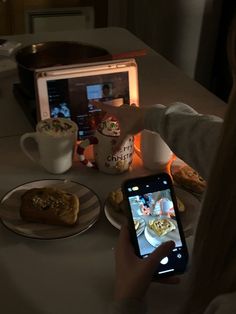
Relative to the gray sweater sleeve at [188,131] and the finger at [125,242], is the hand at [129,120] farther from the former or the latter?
the finger at [125,242]

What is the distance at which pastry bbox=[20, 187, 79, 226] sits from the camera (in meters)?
0.93

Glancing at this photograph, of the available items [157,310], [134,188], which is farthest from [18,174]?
[157,310]

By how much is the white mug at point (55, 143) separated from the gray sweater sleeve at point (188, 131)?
17 cm

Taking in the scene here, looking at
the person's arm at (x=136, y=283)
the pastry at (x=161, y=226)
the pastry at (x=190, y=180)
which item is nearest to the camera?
the person's arm at (x=136, y=283)

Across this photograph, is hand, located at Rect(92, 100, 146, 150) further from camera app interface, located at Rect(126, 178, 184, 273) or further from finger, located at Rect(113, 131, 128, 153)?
camera app interface, located at Rect(126, 178, 184, 273)

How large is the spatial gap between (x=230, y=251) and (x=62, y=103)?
611mm

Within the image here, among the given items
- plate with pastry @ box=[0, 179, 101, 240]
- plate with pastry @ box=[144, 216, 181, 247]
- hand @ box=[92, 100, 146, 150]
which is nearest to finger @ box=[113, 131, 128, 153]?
hand @ box=[92, 100, 146, 150]

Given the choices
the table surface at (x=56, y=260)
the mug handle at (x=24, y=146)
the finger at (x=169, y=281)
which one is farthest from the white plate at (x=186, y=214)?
the mug handle at (x=24, y=146)

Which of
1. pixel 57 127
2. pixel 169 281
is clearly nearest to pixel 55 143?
pixel 57 127

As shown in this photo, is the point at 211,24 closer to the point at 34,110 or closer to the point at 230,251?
the point at 34,110

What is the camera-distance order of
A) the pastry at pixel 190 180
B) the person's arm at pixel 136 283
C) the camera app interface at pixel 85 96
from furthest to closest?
the camera app interface at pixel 85 96 < the pastry at pixel 190 180 < the person's arm at pixel 136 283

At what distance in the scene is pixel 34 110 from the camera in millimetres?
1257

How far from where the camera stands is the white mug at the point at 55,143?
1.06 m

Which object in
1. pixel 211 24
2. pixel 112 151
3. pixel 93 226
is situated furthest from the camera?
pixel 211 24
